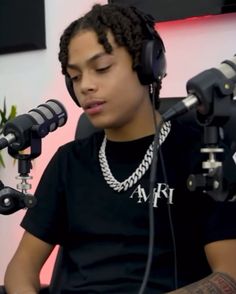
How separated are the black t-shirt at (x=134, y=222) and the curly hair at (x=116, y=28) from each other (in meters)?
0.19

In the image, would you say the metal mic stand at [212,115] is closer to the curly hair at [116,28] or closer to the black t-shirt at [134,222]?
the black t-shirt at [134,222]

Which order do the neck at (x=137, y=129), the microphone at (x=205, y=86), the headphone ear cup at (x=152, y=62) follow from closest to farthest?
1. the microphone at (x=205, y=86)
2. the headphone ear cup at (x=152, y=62)
3. the neck at (x=137, y=129)

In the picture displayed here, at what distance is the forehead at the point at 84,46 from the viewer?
3.55 feet

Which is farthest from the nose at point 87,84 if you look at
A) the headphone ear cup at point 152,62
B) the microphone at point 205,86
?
the microphone at point 205,86

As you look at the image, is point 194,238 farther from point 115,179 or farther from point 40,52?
point 40,52

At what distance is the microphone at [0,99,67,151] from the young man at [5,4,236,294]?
5.8 inches

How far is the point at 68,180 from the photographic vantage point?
1.21 metres

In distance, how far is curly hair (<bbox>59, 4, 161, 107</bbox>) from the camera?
1.08 m

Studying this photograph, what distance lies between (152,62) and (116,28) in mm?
124

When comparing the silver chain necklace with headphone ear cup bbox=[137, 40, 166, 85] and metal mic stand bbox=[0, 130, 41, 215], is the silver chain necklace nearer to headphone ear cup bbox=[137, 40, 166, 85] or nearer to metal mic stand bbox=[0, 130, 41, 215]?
headphone ear cup bbox=[137, 40, 166, 85]

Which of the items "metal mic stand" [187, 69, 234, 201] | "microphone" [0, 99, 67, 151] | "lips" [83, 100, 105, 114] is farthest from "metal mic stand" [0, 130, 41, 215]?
"metal mic stand" [187, 69, 234, 201]

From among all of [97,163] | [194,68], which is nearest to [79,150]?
[97,163]

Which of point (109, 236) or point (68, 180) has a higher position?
point (68, 180)

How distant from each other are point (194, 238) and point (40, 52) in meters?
1.10
